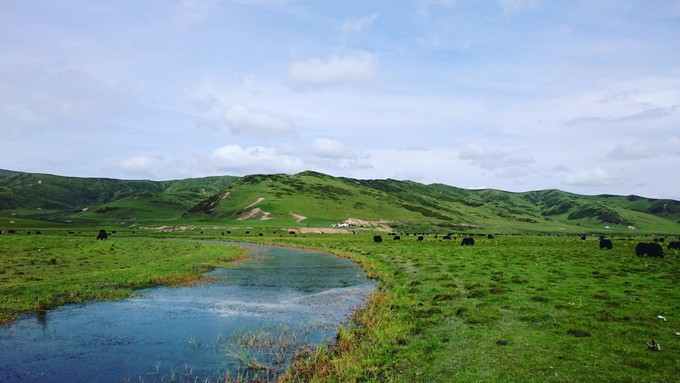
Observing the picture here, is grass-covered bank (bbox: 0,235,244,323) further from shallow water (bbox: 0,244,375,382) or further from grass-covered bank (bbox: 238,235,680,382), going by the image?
grass-covered bank (bbox: 238,235,680,382)

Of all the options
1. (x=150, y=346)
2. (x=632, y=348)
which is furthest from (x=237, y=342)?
(x=632, y=348)

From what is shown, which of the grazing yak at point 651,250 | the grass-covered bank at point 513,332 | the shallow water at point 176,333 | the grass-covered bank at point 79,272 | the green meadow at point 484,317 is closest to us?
the grass-covered bank at point 513,332

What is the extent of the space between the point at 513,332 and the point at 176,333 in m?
20.7

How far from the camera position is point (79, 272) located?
148 feet

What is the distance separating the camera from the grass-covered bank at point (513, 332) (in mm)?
17484

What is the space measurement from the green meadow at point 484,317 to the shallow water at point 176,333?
2.73m

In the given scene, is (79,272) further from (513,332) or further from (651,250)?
(651,250)

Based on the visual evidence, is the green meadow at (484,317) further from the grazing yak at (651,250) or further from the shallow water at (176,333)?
the grazing yak at (651,250)

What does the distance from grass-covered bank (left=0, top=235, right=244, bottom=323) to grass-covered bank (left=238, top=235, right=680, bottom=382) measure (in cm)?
2398

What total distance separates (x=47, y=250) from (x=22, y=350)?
49.0 meters

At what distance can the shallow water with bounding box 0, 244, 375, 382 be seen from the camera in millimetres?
19578

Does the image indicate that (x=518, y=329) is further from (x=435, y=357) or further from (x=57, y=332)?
(x=57, y=332)

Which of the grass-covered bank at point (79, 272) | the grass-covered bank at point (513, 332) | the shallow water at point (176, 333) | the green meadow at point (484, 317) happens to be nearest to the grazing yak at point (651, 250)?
the green meadow at point (484, 317)

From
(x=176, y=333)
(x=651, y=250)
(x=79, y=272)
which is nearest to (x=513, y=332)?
(x=176, y=333)
